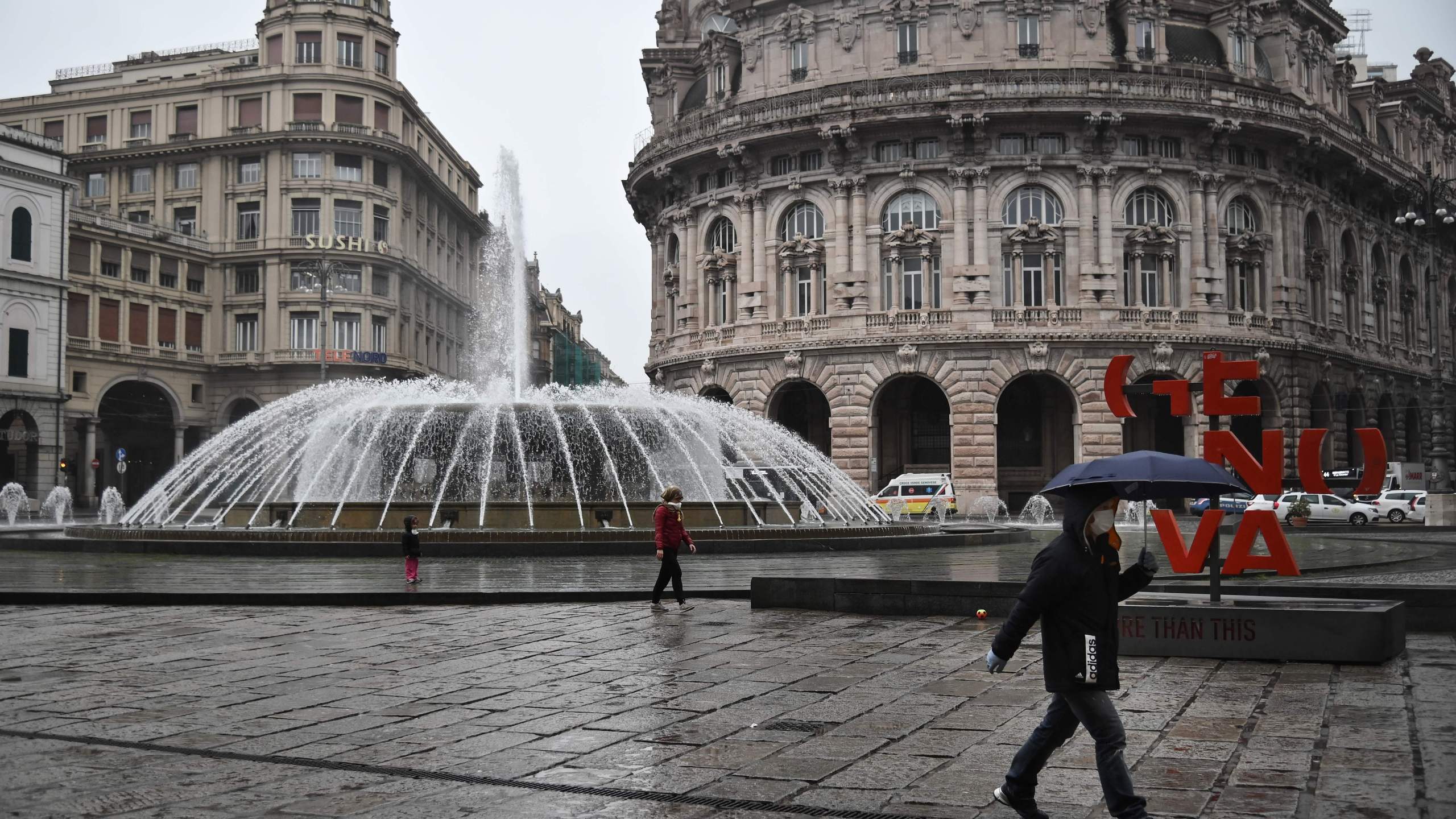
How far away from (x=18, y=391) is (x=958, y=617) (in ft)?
151

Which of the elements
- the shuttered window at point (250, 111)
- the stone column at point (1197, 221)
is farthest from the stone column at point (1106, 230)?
the shuttered window at point (250, 111)

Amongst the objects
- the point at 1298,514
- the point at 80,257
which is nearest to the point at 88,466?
the point at 80,257

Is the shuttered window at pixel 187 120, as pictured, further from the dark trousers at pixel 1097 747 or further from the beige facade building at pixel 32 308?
the dark trousers at pixel 1097 747

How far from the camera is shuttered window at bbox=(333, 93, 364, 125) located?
59719 mm

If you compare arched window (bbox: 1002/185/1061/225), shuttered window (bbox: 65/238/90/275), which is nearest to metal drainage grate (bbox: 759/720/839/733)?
arched window (bbox: 1002/185/1061/225)

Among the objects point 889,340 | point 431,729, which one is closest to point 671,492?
point 431,729

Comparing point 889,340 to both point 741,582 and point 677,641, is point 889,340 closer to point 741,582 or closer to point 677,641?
point 741,582

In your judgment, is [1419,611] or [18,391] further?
[18,391]

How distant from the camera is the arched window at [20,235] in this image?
4953 centimetres

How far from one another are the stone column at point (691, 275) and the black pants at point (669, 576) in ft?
119

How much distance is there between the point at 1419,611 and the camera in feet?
37.7

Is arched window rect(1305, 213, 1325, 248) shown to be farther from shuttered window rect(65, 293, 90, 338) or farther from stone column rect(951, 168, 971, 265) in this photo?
shuttered window rect(65, 293, 90, 338)

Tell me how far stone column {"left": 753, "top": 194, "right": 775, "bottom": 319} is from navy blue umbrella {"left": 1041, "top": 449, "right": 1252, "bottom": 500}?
36562 millimetres

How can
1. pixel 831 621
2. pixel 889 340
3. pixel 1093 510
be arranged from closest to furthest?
pixel 1093 510 → pixel 831 621 → pixel 889 340
